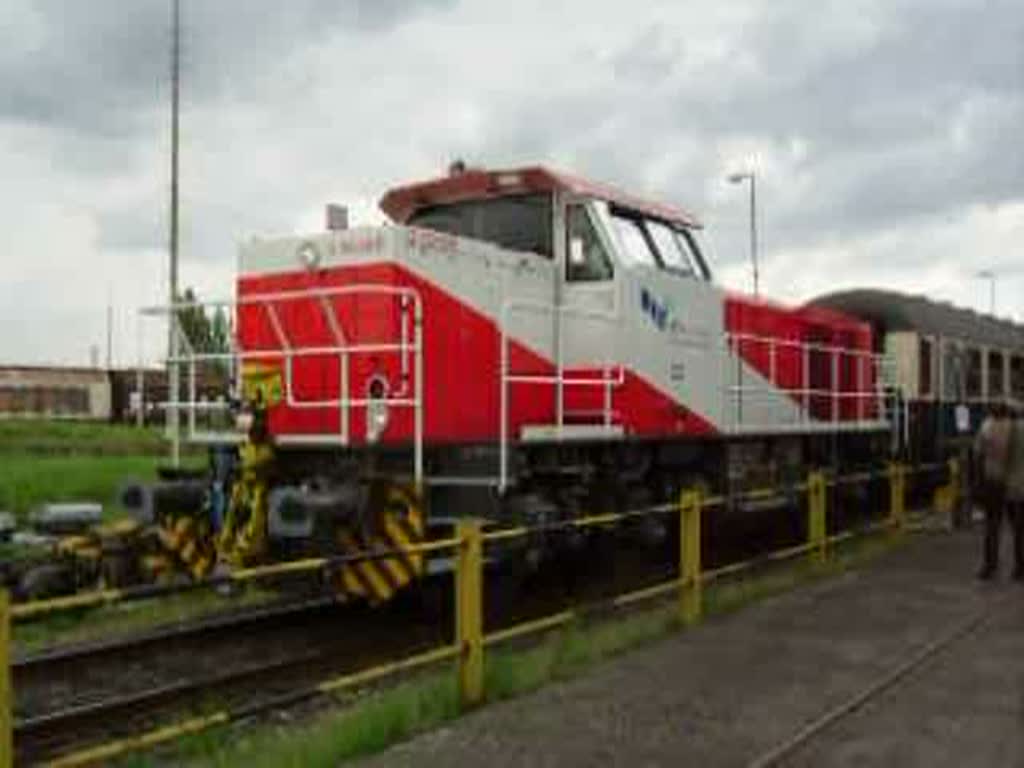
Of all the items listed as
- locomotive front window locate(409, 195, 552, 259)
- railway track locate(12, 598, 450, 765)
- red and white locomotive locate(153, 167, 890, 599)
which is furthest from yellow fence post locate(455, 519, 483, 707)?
locomotive front window locate(409, 195, 552, 259)

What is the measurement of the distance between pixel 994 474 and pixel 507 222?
16.9 ft

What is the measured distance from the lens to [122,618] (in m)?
12.5

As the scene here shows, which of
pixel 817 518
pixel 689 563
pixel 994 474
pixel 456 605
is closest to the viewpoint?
pixel 456 605

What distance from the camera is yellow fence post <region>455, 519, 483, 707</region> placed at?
831 centimetres

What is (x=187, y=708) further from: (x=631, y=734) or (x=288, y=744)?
(x=631, y=734)

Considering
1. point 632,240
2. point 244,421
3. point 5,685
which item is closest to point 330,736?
point 5,685

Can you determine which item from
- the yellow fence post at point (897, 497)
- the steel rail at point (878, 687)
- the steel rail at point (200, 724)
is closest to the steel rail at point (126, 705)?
the steel rail at point (200, 724)

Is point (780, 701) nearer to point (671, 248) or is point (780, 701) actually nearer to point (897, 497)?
point (671, 248)

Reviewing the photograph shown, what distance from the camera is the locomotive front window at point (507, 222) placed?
1288 centimetres

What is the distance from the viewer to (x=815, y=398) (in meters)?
17.1

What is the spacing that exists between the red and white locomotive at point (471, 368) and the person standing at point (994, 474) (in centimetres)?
241

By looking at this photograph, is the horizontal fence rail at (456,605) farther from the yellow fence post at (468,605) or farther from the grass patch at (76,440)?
the grass patch at (76,440)

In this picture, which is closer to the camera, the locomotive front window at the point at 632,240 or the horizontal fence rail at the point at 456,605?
the horizontal fence rail at the point at 456,605

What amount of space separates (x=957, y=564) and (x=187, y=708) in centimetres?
871
